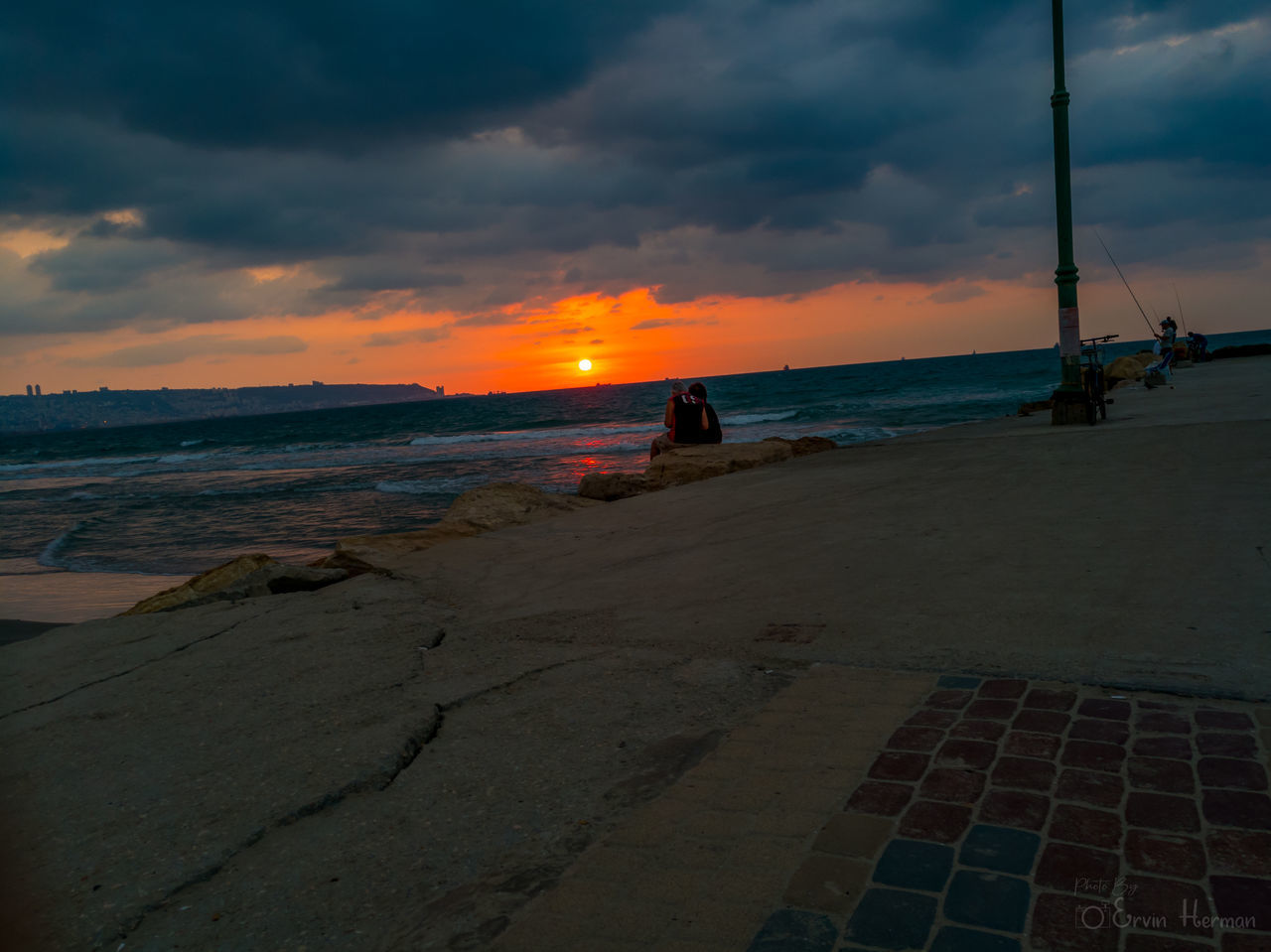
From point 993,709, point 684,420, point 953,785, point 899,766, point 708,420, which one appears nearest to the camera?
point 953,785

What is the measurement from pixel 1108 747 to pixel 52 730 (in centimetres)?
418

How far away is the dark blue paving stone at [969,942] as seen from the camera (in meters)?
1.81

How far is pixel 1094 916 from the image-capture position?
6.20 feet

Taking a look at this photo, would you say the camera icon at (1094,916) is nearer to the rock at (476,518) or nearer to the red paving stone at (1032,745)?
the red paving stone at (1032,745)

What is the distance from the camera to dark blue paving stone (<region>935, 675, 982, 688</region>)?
10.5ft

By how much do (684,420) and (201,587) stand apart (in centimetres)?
764

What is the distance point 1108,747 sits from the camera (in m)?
2.60

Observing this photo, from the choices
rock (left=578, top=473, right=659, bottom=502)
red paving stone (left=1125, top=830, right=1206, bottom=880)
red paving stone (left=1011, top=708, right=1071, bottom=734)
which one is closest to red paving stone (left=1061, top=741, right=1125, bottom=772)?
red paving stone (left=1011, top=708, right=1071, bottom=734)

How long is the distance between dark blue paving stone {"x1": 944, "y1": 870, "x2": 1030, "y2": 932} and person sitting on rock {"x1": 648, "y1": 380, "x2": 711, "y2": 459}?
10.8 meters

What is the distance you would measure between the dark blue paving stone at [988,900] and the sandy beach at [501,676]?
37.3 inches

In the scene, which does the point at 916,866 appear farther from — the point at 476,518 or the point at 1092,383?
the point at 1092,383

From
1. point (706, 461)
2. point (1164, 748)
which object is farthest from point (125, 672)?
point (706, 461)

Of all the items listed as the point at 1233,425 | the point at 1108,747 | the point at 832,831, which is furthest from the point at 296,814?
the point at 1233,425

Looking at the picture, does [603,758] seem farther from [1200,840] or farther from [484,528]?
[484,528]
